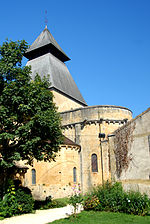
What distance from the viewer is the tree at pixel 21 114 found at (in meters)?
12.2

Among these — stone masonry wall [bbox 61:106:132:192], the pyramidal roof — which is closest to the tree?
stone masonry wall [bbox 61:106:132:192]

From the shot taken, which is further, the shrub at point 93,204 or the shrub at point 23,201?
the shrub at point 23,201

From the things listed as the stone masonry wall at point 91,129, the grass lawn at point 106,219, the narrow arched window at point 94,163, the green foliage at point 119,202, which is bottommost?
the grass lawn at point 106,219

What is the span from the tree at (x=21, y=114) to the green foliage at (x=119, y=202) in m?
3.86

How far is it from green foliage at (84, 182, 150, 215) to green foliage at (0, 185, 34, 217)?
351 centimetres

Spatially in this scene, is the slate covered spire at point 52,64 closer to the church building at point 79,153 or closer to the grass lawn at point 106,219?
the church building at point 79,153

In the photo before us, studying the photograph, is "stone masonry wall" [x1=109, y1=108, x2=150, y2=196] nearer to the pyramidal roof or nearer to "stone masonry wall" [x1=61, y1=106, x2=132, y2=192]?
"stone masonry wall" [x1=61, y1=106, x2=132, y2=192]

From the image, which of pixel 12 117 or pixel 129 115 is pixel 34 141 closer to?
pixel 12 117

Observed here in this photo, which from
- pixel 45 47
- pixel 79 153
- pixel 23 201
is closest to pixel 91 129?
pixel 79 153

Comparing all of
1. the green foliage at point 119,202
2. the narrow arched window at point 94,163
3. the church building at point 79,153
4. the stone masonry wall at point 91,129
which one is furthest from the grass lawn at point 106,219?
the narrow arched window at point 94,163

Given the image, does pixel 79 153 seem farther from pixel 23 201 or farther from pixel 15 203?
pixel 15 203

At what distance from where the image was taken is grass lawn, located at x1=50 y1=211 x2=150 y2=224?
372 inches

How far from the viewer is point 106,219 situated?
1005 centimetres

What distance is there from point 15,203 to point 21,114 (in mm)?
5153
